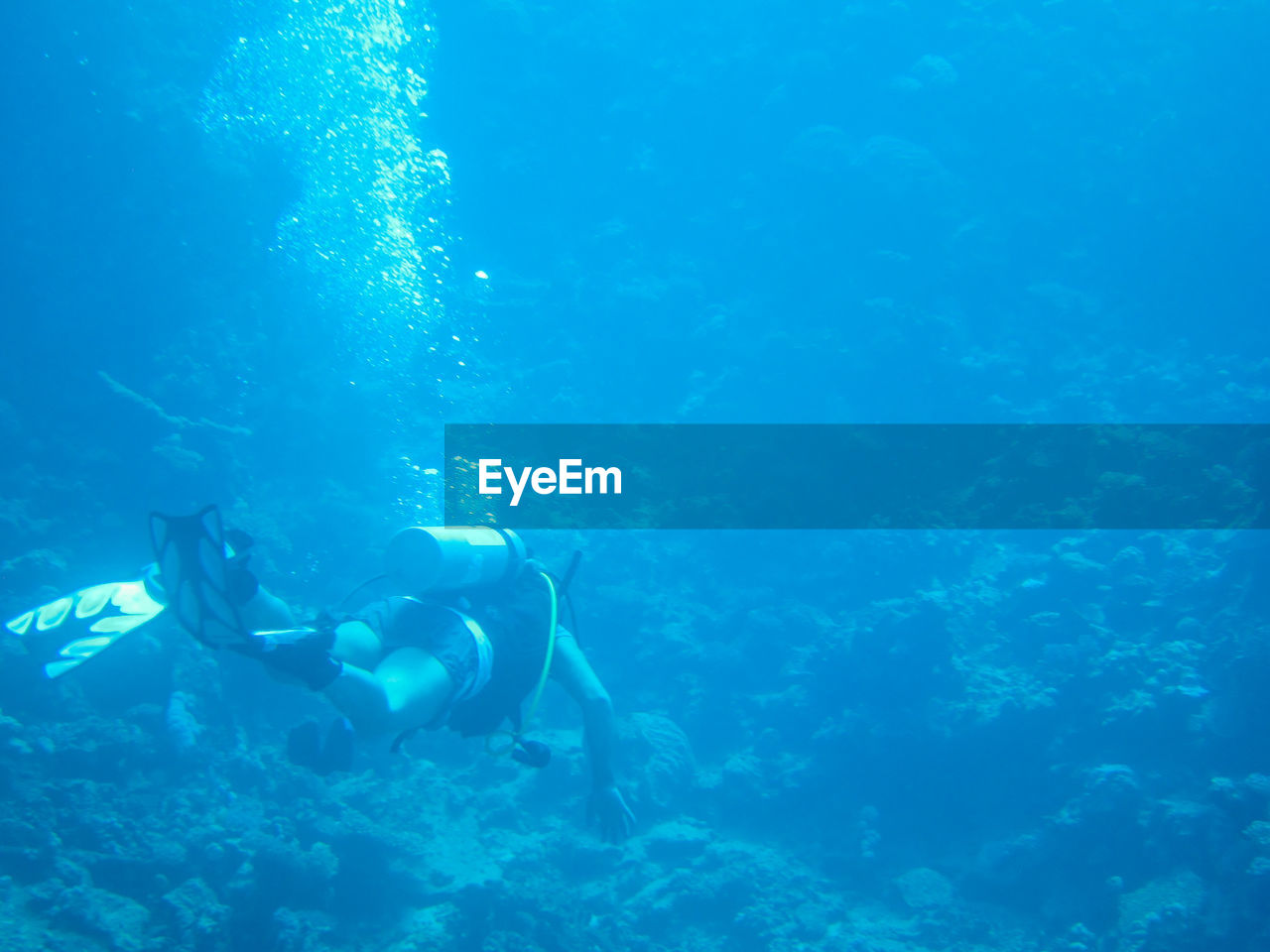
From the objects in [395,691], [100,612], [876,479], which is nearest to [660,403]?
[876,479]

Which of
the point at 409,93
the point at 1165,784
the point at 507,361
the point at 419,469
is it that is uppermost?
the point at 409,93

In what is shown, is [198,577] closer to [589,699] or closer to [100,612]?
[100,612]

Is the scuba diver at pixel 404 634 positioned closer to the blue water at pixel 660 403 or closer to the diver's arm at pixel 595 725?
the diver's arm at pixel 595 725

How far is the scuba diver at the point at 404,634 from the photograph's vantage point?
8.91 ft

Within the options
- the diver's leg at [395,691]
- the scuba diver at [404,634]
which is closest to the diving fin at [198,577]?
the scuba diver at [404,634]

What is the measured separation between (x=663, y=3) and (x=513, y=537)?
60.5 feet

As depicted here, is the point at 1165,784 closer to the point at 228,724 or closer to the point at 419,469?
the point at 228,724

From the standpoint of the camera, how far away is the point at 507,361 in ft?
46.3

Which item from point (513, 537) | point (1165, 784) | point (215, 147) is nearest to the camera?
point (513, 537)

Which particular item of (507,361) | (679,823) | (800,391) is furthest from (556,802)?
(507,361)

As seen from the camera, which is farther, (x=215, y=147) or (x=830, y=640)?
(x=215, y=147)

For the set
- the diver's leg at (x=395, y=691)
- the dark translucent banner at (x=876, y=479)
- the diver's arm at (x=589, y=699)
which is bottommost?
the diver's leg at (x=395, y=691)

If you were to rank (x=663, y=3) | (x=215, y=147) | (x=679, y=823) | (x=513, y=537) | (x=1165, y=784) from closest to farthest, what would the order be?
(x=513, y=537) → (x=1165, y=784) → (x=679, y=823) → (x=215, y=147) → (x=663, y=3)

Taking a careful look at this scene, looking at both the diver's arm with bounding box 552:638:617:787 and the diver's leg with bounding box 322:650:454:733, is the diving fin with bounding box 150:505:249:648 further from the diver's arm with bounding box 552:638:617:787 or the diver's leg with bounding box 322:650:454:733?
the diver's arm with bounding box 552:638:617:787
